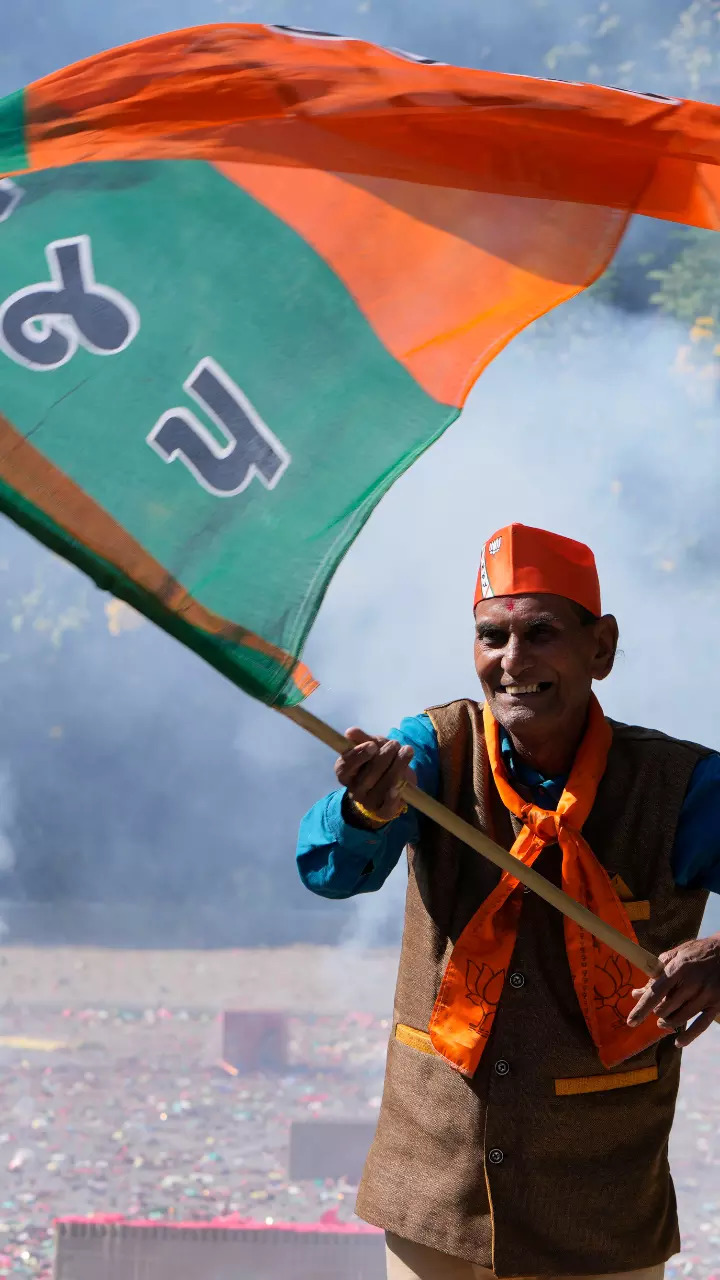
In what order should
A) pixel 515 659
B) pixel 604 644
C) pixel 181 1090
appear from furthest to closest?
1. pixel 181 1090
2. pixel 604 644
3. pixel 515 659

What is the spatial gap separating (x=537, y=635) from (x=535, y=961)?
1.22 ft

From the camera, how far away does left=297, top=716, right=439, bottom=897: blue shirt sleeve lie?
1.57 meters

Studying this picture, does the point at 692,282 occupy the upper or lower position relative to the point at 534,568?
upper

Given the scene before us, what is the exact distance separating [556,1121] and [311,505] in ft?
2.41

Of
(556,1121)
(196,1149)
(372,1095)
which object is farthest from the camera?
(372,1095)

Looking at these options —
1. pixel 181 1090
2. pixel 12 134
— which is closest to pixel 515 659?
pixel 12 134

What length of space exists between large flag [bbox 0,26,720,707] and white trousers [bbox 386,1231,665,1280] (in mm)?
674

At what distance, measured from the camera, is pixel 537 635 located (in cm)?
171

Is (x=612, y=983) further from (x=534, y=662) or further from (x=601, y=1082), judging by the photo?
(x=534, y=662)

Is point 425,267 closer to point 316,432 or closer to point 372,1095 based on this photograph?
point 316,432

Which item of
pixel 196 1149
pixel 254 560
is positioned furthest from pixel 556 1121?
pixel 196 1149

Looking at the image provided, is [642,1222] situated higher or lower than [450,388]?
lower

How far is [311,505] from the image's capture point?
1.57 meters

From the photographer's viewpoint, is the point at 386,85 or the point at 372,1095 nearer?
the point at 386,85
